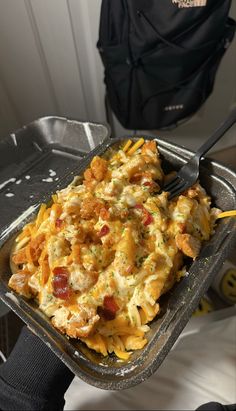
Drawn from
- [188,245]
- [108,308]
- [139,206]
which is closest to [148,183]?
[139,206]

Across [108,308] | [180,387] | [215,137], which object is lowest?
[180,387]

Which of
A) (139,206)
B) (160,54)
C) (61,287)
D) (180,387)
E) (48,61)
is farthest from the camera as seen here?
(48,61)

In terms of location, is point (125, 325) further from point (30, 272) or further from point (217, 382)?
point (217, 382)

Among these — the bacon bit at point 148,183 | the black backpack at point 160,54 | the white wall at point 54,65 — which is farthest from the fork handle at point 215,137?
the white wall at point 54,65

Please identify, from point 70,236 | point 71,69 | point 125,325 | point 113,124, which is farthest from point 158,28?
point 125,325

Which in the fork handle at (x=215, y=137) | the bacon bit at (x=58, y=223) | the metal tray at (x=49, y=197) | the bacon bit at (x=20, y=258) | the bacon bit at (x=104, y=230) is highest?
the fork handle at (x=215, y=137)

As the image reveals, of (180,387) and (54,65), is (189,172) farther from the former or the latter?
(54,65)

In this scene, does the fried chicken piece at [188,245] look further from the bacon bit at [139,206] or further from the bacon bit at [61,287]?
the bacon bit at [61,287]
